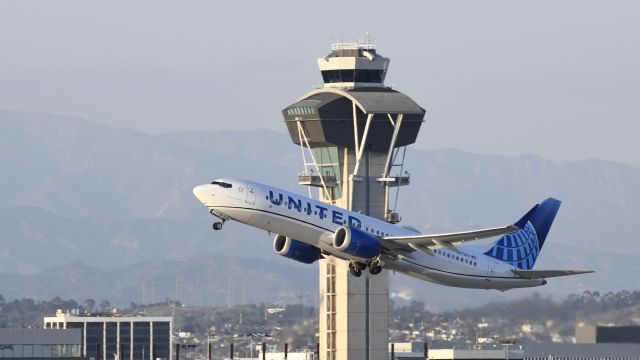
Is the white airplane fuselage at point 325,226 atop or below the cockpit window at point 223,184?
below

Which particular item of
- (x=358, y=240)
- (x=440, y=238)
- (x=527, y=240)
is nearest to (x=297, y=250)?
(x=358, y=240)

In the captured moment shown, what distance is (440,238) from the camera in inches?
4914

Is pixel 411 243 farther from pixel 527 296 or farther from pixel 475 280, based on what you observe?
pixel 527 296

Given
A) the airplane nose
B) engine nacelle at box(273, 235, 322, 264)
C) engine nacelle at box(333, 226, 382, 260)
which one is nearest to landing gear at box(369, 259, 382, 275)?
engine nacelle at box(333, 226, 382, 260)

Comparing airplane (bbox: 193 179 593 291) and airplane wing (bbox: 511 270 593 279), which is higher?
airplane (bbox: 193 179 593 291)

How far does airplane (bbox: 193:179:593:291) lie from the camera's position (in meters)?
119

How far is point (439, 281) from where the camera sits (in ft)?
446

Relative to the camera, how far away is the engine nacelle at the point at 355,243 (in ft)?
403

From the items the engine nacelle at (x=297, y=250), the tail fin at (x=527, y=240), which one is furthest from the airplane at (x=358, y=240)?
the tail fin at (x=527, y=240)

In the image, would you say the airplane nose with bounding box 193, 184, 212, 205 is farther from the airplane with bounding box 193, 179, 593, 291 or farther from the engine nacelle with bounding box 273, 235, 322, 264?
the engine nacelle with bounding box 273, 235, 322, 264

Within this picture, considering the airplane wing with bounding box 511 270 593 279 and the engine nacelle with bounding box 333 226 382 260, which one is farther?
the airplane wing with bounding box 511 270 593 279

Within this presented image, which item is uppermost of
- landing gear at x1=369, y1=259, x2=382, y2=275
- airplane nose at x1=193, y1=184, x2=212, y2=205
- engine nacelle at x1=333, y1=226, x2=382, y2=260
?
airplane nose at x1=193, y1=184, x2=212, y2=205

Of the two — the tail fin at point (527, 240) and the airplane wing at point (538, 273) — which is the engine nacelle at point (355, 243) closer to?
the airplane wing at point (538, 273)

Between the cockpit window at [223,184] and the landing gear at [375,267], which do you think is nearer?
the cockpit window at [223,184]
